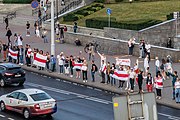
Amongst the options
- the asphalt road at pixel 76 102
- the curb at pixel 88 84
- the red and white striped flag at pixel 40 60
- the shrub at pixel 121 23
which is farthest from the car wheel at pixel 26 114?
the shrub at pixel 121 23

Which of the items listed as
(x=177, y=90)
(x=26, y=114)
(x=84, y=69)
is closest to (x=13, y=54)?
(x=84, y=69)

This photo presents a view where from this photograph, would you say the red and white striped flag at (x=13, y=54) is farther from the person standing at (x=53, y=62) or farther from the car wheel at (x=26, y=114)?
the car wheel at (x=26, y=114)

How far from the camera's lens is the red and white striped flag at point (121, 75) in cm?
3073

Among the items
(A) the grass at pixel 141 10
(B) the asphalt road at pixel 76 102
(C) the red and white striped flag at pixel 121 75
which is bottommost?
(B) the asphalt road at pixel 76 102

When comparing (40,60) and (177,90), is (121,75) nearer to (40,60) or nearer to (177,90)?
(177,90)

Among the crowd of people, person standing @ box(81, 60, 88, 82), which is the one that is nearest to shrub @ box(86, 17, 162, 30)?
the crowd of people

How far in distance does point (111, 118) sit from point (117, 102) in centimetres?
1194

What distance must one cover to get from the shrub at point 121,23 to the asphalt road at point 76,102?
1237 centimetres

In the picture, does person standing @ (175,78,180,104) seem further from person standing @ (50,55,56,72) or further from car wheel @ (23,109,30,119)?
person standing @ (50,55,56,72)

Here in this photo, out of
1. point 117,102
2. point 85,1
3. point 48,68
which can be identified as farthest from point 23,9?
point 117,102

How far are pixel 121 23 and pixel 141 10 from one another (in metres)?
7.26

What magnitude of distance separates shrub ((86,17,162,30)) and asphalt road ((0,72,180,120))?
1237 centimetres

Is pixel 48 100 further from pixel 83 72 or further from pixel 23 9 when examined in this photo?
pixel 23 9

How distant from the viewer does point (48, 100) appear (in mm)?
23766
